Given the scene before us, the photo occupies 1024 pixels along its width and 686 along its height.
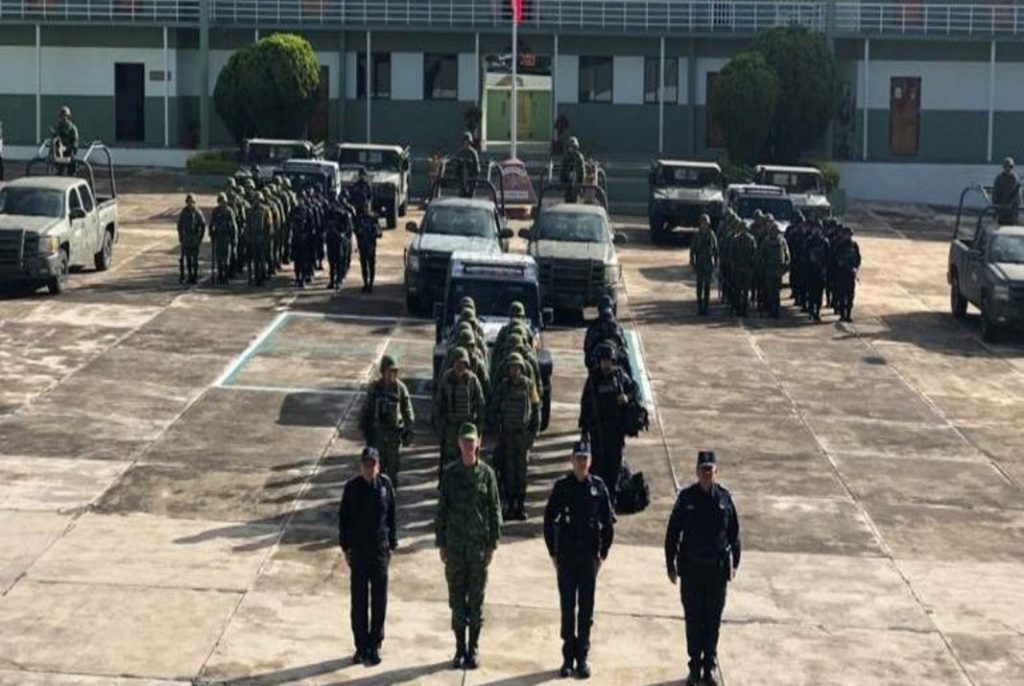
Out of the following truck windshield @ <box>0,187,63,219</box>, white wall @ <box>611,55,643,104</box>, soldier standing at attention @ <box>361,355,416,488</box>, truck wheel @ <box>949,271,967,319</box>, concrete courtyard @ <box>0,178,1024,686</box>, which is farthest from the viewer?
white wall @ <box>611,55,643,104</box>

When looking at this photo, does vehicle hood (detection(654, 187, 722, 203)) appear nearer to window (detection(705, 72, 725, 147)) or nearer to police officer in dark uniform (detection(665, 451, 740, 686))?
window (detection(705, 72, 725, 147))

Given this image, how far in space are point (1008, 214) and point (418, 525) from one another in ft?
79.6

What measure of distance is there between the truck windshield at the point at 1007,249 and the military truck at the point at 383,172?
13910 mm

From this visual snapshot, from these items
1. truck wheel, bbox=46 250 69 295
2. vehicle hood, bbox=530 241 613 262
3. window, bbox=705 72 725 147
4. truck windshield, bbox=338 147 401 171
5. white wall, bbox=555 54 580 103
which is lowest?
truck wheel, bbox=46 250 69 295

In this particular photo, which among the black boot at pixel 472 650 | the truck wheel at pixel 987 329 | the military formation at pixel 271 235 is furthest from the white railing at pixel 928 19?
the black boot at pixel 472 650

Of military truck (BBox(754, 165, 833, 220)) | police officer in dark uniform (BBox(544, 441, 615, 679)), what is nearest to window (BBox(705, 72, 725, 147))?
military truck (BBox(754, 165, 833, 220))

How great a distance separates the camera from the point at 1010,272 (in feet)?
90.8

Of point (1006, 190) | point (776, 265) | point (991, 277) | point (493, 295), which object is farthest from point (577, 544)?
point (1006, 190)

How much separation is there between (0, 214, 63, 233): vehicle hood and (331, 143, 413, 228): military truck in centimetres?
1048

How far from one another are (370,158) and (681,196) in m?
6.96

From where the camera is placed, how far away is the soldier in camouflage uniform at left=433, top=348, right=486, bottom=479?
16.3 meters

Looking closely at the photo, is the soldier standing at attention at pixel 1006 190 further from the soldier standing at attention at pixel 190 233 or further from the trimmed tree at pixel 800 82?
the soldier standing at attention at pixel 190 233

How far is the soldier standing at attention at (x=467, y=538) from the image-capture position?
41.5ft

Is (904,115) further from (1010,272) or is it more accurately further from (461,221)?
(461,221)
